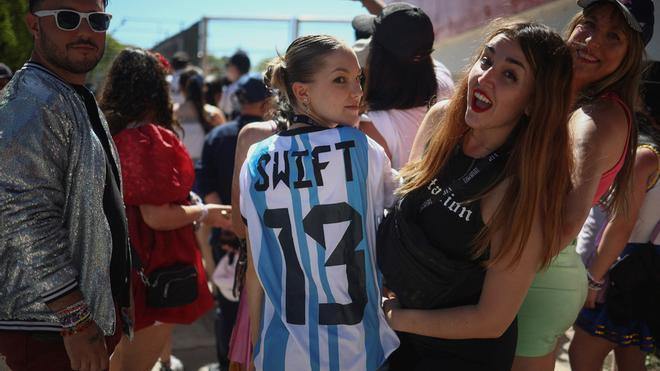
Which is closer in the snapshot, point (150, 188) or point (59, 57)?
point (59, 57)

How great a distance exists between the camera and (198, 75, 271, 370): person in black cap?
384 centimetres

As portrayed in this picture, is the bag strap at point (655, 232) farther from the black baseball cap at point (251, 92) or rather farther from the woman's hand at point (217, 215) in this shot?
the black baseball cap at point (251, 92)

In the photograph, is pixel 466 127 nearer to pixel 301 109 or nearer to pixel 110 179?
pixel 301 109

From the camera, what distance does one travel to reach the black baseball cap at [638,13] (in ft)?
6.82

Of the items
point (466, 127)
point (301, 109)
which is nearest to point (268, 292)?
point (301, 109)

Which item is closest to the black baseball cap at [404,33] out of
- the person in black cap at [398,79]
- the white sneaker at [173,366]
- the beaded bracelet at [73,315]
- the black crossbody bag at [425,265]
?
the person in black cap at [398,79]

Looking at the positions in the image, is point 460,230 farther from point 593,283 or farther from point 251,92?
point 251,92

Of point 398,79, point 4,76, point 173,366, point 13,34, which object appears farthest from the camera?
point 13,34

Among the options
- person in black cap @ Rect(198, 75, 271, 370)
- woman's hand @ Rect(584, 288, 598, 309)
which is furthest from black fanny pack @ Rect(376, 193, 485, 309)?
person in black cap @ Rect(198, 75, 271, 370)

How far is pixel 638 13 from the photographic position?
2133mm

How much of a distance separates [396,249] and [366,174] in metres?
0.26

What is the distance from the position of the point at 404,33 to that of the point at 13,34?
3189 mm

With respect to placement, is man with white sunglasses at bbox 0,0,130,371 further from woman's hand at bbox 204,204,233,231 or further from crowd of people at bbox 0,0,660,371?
woman's hand at bbox 204,204,233,231

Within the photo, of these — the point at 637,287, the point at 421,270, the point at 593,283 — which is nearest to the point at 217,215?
the point at 421,270
